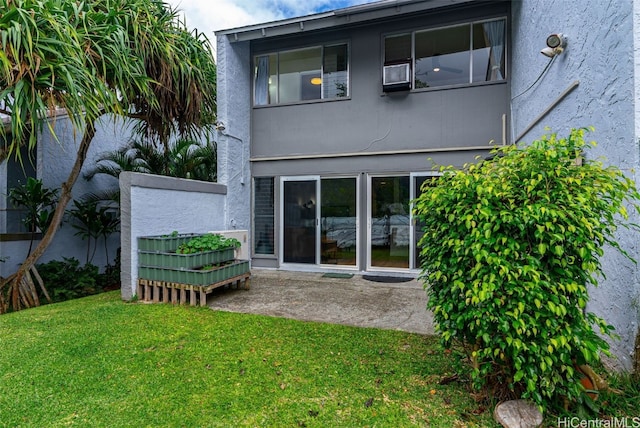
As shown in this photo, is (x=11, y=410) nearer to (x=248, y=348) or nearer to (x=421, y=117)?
(x=248, y=348)

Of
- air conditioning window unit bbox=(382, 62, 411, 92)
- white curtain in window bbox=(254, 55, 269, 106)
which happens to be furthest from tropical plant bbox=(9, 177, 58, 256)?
air conditioning window unit bbox=(382, 62, 411, 92)

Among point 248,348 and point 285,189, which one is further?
point 285,189

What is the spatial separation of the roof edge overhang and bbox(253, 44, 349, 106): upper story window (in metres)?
0.61

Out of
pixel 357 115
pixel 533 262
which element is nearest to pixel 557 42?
pixel 533 262

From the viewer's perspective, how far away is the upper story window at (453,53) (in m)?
7.00

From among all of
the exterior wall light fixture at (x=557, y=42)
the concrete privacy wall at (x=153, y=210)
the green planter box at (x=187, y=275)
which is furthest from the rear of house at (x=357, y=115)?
the exterior wall light fixture at (x=557, y=42)

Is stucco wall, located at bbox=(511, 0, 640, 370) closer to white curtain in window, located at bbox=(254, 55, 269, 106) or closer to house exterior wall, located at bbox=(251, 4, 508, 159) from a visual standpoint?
house exterior wall, located at bbox=(251, 4, 508, 159)

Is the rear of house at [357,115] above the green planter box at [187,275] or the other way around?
above

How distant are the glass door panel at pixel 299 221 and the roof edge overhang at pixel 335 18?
136 inches

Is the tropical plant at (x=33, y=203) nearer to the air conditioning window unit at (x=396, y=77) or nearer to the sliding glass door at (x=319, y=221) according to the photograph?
the sliding glass door at (x=319, y=221)

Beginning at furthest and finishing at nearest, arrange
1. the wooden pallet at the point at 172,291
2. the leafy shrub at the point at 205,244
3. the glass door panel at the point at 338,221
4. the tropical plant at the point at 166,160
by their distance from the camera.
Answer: the tropical plant at the point at 166,160 → the glass door panel at the point at 338,221 → the leafy shrub at the point at 205,244 → the wooden pallet at the point at 172,291

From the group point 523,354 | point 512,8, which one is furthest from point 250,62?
point 523,354

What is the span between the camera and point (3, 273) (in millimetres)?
7195

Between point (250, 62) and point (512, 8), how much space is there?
6045mm
